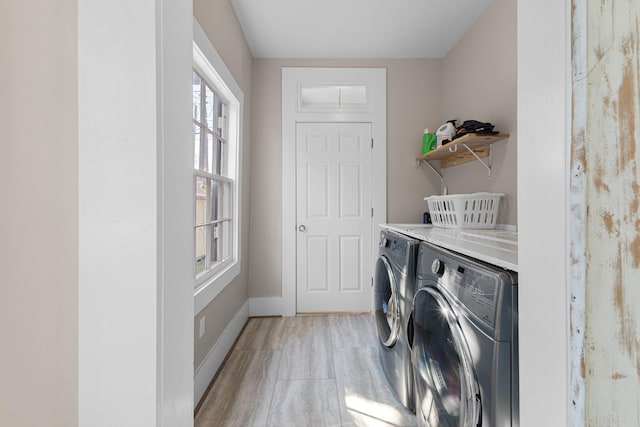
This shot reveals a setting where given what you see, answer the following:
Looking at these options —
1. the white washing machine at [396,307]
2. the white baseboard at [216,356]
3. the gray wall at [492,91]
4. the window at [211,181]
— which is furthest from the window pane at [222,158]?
the gray wall at [492,91]

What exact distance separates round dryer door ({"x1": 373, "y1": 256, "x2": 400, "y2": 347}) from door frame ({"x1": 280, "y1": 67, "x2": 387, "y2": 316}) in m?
1.12

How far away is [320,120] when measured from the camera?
3.09m

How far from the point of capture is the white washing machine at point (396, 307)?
4.89ft

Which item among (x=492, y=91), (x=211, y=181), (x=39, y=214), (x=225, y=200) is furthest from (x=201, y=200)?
(x=492, y=91)

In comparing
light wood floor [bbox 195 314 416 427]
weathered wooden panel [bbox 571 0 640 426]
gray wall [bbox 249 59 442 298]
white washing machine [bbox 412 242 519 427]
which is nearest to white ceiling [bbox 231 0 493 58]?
gray wall [bbox 249 59 442 298]

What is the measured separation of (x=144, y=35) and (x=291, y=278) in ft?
8.87

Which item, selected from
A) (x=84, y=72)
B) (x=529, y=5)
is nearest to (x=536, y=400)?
(x=529, y=5)

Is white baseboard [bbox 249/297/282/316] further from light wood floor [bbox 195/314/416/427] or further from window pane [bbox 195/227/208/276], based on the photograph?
window pane [bbox 195/227/208/276]

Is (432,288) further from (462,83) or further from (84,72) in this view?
(462,83)

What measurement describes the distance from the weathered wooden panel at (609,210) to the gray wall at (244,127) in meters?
1.63

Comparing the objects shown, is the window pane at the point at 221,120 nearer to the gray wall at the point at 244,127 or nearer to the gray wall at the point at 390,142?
the gray wall at the point at 244,127

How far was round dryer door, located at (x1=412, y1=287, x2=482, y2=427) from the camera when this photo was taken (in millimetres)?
874

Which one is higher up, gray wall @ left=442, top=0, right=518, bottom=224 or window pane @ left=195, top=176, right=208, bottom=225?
gray wall @ left=442, top=0, right=518, bottom=224

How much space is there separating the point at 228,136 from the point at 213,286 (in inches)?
47.1
